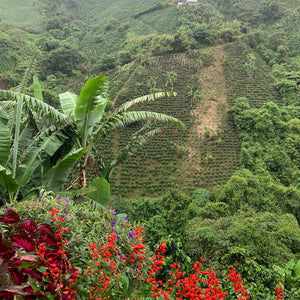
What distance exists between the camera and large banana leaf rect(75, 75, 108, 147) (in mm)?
4113

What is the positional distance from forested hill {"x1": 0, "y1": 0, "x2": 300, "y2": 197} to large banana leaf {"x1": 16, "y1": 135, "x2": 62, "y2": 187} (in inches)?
376

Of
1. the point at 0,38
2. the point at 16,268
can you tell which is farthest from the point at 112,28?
the point at 16,268

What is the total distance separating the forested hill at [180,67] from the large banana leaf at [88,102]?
9304mm

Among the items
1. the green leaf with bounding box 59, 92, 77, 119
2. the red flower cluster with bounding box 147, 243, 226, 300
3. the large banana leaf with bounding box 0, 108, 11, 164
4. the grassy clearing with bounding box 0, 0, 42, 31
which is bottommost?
the large banana leaf with bounding box 0, 108, 11, 164

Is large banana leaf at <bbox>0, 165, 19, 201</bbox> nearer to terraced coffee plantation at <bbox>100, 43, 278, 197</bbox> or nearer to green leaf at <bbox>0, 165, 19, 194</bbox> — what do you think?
green leaf at <bbox>0, 165, 19, 194</bbox>

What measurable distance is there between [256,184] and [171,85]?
1423cm

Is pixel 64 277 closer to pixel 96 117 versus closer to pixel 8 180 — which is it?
pixel 8 180

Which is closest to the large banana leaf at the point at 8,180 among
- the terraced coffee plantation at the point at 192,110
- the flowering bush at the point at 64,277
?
the flowering bush at the point at 64,277

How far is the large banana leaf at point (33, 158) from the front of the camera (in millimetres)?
3889

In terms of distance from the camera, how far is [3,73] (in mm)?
24516

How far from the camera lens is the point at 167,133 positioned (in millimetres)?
17234

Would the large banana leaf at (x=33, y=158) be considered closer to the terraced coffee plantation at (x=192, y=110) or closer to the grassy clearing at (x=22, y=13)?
the terraced coffee plantation at (x=192, y=110)

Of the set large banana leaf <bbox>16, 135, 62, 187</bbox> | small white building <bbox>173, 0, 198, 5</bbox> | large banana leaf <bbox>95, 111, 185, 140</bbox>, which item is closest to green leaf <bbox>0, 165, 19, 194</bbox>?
large banana leaf <bbox>16, 135, 62, 187</bbox>

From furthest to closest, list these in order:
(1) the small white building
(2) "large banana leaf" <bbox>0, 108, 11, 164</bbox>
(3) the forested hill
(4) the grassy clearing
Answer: (4) the grassy clearing, (1) the small white building, (3) the forested hill, (2) "large banana leaf" <bbox>0, 108, 11, 164</bbox>
